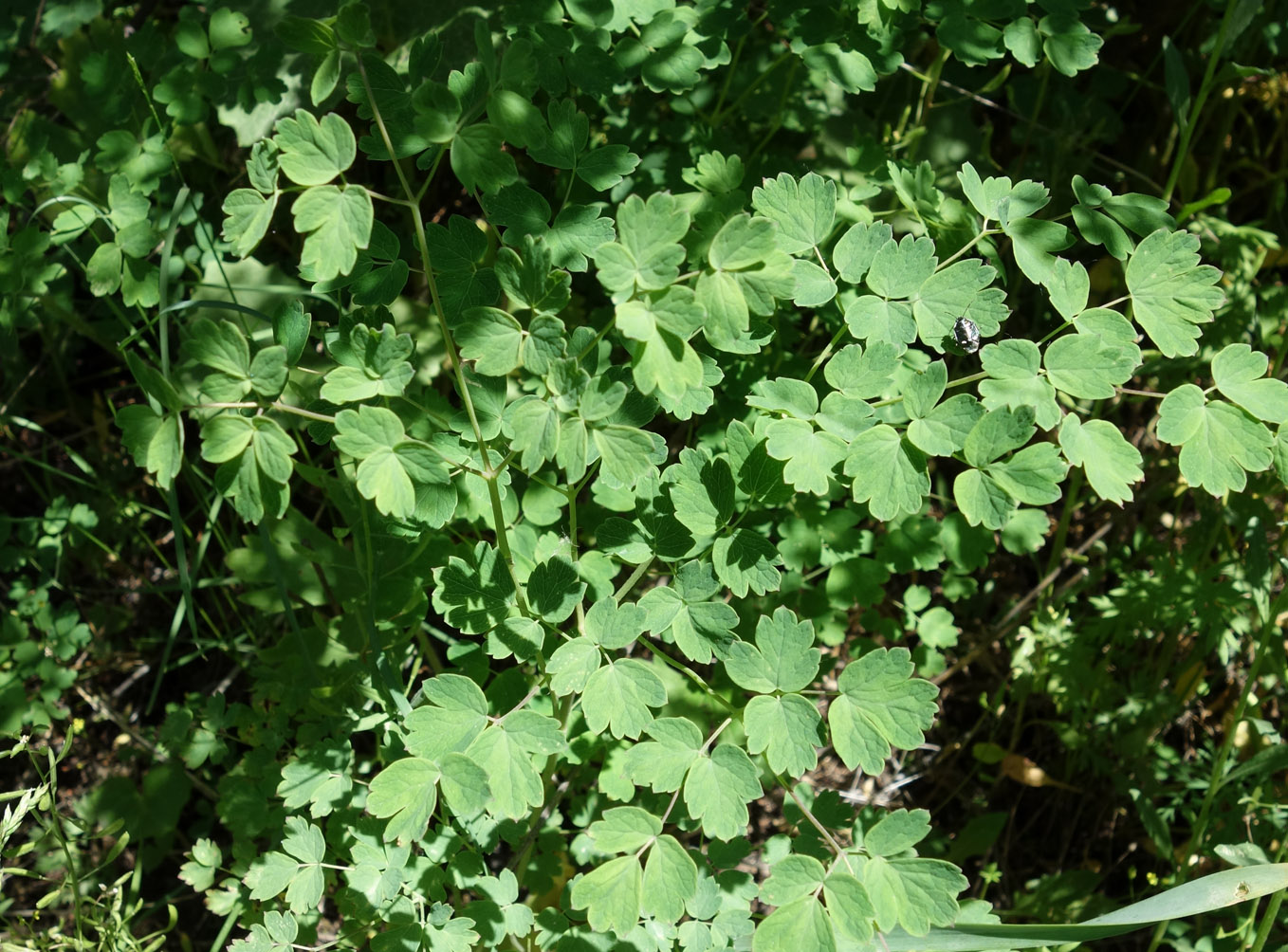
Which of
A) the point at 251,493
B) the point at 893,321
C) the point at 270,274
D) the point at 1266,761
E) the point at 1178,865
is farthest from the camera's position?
the point at 270,274


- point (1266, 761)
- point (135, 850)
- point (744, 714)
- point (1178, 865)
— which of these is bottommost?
point (135, 850)

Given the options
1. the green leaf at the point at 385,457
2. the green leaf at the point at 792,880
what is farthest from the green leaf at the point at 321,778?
the green leaf at the point at 792,880

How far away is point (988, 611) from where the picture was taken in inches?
103

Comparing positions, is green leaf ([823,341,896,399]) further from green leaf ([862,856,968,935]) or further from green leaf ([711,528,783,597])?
green leaf ([862,856,968,935])

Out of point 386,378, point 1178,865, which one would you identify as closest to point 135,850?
point 386,378

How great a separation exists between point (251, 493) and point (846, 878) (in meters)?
0.95

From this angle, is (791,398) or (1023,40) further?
(1023,40)

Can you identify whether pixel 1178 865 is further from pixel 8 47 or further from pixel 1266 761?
pixel 8 47

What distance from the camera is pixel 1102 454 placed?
1.41 meters

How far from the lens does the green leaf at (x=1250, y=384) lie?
56.3 inches

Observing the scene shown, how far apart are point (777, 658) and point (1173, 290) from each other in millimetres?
791

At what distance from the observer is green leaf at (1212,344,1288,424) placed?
4.69 ft

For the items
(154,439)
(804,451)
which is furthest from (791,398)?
(154,439)

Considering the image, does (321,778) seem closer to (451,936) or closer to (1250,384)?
(451,936)
